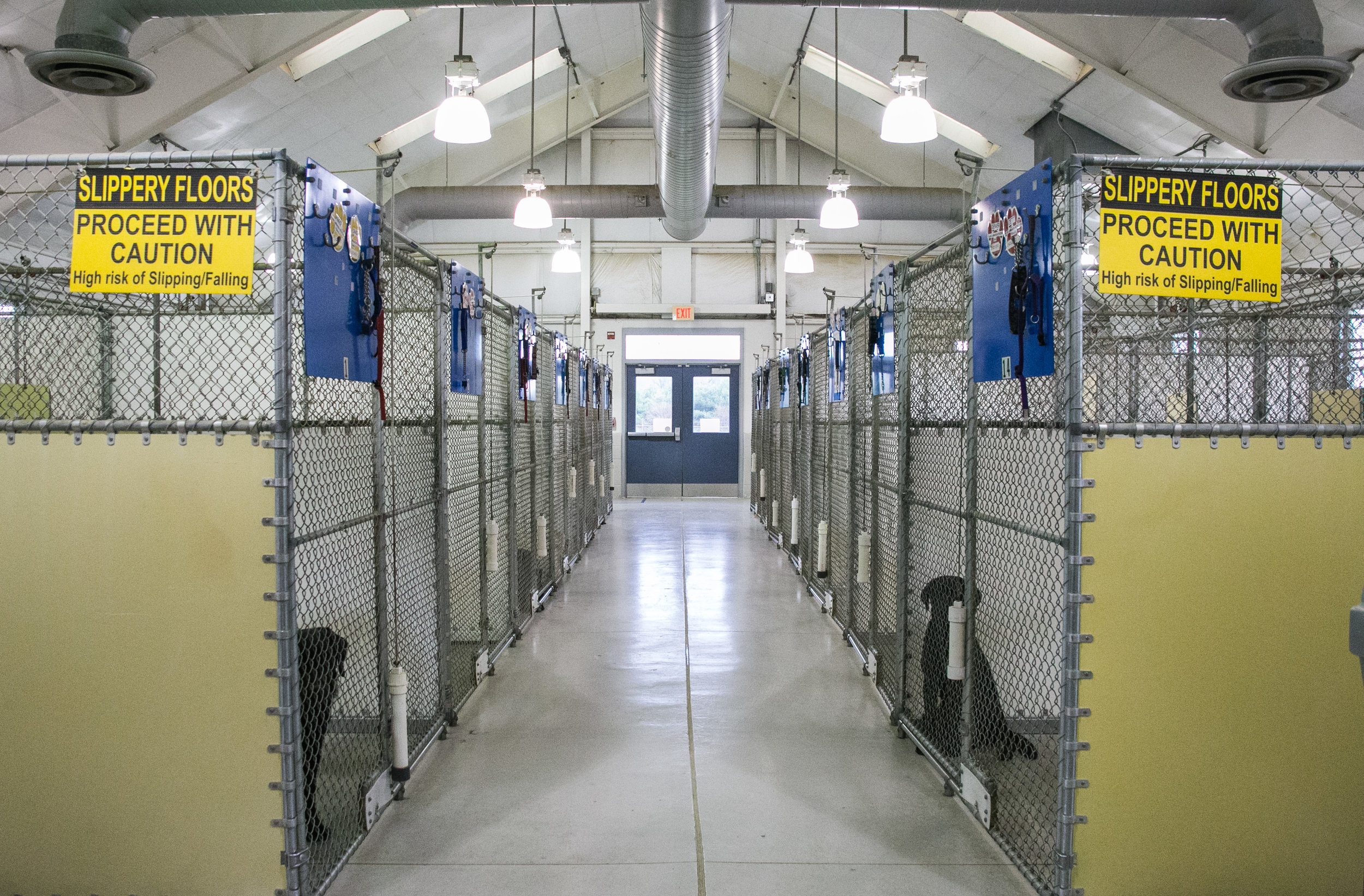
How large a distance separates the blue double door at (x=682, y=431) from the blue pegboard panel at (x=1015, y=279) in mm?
14065

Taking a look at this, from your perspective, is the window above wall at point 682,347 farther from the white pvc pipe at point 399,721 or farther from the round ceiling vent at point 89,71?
the white pvc pipe at point 399,721

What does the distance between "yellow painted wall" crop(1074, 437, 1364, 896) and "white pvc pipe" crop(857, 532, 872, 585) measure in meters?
2.44

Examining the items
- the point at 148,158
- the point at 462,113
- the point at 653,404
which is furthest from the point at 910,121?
the point at 653,404

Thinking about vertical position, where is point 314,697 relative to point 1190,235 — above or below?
below

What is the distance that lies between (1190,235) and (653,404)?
49.3 ft

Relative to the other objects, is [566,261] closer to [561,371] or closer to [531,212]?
[531,212]

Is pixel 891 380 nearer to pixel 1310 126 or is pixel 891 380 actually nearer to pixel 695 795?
pixel 695 795

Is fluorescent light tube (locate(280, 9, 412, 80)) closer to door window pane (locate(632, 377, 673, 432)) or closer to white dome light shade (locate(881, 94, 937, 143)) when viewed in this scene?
white dome light shade (locate(881, 94, 937, 143))

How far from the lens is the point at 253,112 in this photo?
970 centimetres

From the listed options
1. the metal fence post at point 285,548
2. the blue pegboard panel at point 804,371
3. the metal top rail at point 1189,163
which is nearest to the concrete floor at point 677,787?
the metal fence post at point 285,548

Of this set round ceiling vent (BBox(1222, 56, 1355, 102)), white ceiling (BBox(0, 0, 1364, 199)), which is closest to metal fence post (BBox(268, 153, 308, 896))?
round ceiling vent (BBox(1222, 56, 1355, 102))

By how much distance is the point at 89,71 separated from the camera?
16.9 feet

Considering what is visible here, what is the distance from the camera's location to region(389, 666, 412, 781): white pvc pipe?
3.42 metres

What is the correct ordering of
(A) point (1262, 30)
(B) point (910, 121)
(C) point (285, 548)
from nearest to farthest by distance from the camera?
(C) point (285, 548) < (A) point (1262, 30) < (B) point (910, 121)
